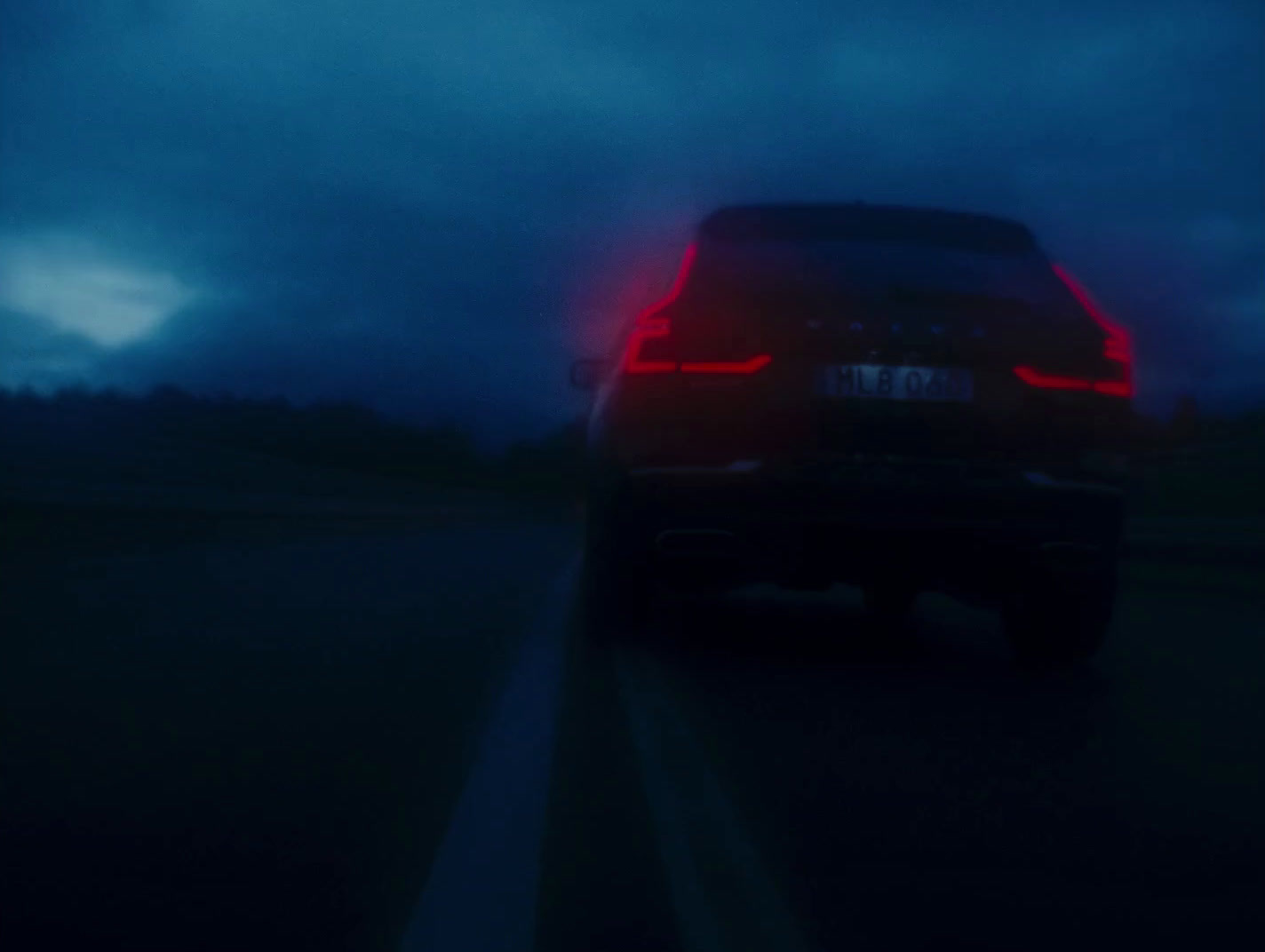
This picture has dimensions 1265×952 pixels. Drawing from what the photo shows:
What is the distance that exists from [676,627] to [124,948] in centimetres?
575

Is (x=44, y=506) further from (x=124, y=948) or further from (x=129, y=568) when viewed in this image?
(x=124, y=948)

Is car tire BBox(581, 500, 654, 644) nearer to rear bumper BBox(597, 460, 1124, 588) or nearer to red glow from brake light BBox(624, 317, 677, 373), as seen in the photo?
rear bumper BBox(597, 460, 1124, 588)

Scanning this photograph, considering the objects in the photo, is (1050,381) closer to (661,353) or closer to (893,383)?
(893,383)

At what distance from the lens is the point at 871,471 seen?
19.1 feet

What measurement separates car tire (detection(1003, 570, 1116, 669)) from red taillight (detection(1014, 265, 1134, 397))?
747 mm

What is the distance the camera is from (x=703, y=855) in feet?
11.5

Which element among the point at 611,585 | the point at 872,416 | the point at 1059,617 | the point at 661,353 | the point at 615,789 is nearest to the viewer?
the point at 615,789

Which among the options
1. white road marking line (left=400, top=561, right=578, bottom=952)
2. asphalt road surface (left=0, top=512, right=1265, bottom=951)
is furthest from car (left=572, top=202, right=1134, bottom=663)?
white road marking line (left=400, top=561, right=578, bottom=952)

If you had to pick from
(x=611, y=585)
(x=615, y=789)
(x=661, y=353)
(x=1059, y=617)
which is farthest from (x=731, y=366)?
(x=615, y=789)

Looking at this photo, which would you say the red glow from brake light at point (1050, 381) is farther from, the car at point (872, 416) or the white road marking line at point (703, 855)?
the white road marking line at point (703, 855)

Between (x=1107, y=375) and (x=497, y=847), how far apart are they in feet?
11.9

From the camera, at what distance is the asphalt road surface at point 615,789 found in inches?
121

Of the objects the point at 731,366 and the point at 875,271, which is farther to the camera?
the point at 875,271

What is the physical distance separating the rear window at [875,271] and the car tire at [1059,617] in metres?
1.12
